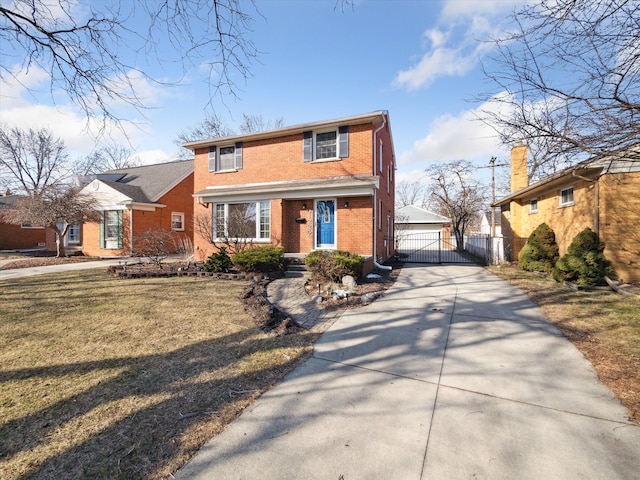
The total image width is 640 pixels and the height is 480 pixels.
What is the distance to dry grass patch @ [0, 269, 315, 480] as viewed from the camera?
2260 millimetres

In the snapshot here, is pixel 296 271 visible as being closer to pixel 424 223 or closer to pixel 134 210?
pixel 134 210

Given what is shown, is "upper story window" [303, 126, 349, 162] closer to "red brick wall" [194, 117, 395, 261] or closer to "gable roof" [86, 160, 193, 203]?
"red brick wall" [194, 117, 395, 261]

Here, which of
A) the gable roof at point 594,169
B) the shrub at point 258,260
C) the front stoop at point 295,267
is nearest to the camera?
the gable roof at point 594,169

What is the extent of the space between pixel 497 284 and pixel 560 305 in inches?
96.1

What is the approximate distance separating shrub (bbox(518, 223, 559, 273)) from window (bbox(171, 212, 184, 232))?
66.6ft

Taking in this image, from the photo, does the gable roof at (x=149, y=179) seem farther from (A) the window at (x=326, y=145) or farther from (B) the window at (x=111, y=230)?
(A) the window at (x=326, y=145)

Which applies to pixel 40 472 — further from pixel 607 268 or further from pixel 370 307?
pixel 607 268

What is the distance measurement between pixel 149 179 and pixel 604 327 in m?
24.7

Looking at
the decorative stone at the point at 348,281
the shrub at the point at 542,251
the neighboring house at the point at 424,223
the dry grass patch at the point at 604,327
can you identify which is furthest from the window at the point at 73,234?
the neighboring house at the point at 424,223

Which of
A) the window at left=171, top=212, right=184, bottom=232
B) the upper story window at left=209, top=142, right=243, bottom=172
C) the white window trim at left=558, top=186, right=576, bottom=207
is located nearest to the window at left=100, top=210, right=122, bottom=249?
the window at left=171, top=212, right=184, bottom=232

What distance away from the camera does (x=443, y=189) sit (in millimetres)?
25891

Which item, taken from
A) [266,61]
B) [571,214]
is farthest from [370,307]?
[571,214]

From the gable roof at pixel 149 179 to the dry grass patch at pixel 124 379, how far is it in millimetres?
14191

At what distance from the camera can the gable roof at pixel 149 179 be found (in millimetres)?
19094
